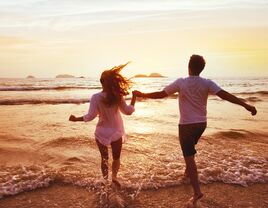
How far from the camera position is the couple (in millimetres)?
4980

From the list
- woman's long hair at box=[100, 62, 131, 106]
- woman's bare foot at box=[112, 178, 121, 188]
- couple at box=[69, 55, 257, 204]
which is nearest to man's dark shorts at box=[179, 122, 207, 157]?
couple at box=[69, 55, 257, 204]

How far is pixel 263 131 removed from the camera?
10.4 m

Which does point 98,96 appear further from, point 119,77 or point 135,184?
point 135,184

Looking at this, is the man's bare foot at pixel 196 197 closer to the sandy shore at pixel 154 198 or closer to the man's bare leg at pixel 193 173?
the man's bare leg at pixel 193 173

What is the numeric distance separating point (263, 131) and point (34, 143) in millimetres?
6286

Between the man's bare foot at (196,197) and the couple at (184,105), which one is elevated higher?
the couple at (184,105)

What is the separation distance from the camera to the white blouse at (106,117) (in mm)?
5320

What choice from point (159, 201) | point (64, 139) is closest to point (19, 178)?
point (159, 201)

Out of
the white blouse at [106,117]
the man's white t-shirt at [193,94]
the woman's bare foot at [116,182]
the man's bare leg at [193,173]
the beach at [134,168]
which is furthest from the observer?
the woman's bare foot at [116,182]

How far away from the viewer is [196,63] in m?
5.00

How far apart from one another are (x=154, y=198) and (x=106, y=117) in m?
1.42

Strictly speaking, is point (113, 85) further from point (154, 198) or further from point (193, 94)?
point (154, 198)

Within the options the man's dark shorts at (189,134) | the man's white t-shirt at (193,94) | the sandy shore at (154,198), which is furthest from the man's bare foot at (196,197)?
the man's white t-shirt at (193,94)

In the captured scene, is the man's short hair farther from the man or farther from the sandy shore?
the sandy shore
